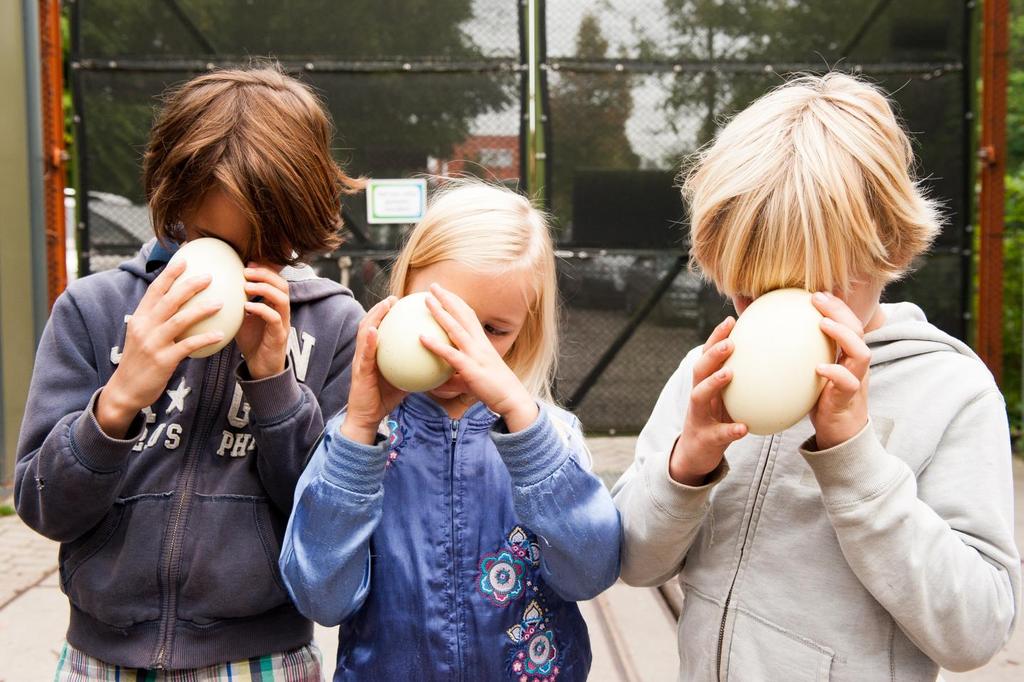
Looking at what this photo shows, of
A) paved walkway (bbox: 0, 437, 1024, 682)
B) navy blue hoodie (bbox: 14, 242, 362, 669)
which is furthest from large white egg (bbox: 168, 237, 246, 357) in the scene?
paved walkway (bbox: 0, 437, 1024, 682)

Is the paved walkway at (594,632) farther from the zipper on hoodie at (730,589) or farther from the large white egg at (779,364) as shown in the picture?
the large white egg at (779,364)

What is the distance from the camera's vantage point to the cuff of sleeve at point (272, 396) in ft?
5.16

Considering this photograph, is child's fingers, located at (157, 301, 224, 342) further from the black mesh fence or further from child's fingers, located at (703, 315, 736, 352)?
the black mesh fence

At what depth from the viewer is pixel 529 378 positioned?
1.77 m

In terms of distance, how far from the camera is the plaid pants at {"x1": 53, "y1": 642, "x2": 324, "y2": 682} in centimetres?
165

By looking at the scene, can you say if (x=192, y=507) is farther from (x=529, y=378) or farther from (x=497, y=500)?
(x=529, y=378)

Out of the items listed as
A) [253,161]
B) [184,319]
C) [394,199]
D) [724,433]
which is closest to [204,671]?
[184,319]

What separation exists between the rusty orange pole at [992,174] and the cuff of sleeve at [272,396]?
5.49m

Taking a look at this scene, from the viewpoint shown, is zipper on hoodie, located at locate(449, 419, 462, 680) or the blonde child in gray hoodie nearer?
the blonde child in gray hoodie

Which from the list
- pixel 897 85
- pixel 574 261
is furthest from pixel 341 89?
pixel 897 85

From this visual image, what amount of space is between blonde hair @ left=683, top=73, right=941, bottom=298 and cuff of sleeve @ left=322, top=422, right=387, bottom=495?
61 cm

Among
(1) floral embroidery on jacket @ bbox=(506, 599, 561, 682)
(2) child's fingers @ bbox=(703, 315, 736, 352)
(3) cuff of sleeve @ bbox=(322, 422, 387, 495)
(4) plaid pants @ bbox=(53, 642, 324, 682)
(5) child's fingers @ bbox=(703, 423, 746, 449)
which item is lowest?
(4) plaid pants @ bbox=(53, 642, 324, 682)

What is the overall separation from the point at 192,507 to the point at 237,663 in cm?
30

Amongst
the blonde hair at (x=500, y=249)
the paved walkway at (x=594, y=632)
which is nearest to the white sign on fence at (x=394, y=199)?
the paved walkway at (x=594, y=632)
